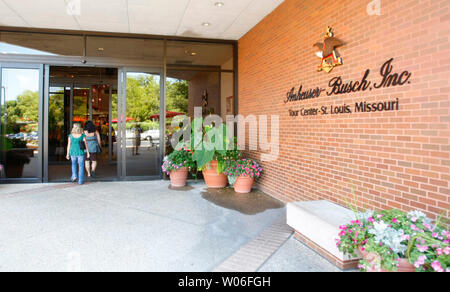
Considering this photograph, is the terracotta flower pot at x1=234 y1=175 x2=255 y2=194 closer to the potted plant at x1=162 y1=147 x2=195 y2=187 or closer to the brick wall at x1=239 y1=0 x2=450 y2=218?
the brick wall at x1=239 y1=0 x2=450 y2=218

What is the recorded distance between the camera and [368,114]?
11.6 feet

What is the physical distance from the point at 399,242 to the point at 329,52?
2733 millimetres

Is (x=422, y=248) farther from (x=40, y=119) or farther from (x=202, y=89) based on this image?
(x=40, y=119)

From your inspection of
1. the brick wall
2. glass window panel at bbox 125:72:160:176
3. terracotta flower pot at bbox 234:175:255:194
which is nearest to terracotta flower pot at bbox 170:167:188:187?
glass window panel at bbox 125:72:160:176

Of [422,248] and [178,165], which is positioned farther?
[178,165]

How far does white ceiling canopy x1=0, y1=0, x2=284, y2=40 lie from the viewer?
5.68 m

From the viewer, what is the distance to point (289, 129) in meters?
5.43

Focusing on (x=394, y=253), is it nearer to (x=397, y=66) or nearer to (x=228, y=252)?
(x=228, y=252)

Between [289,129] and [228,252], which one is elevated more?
[289,129]

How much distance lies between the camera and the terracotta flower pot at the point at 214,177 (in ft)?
22.2

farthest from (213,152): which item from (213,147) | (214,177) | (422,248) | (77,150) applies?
(422,248)

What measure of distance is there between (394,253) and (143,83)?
664cm
